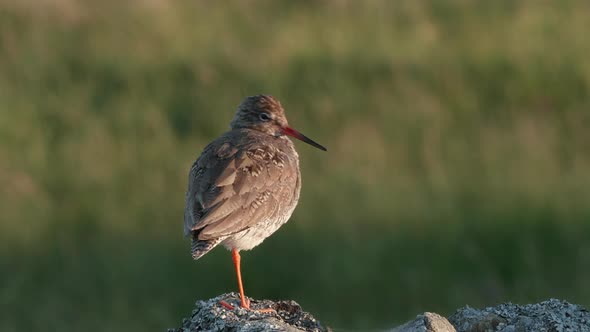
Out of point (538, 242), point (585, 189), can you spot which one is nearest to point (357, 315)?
point (538, 242)

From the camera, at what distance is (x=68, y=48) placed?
46.8ft

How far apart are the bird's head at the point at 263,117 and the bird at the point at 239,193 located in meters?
0.34

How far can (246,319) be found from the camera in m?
5.98

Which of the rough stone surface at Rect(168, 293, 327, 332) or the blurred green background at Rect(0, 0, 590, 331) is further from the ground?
the blurred green background at Rect(0, 0, 590, 331)

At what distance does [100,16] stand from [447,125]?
15.4 feet

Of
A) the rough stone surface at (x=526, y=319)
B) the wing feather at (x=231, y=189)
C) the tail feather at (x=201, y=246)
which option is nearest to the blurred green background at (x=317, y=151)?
the wing feather at (x=231, y=189)

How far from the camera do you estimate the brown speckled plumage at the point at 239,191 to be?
712cm

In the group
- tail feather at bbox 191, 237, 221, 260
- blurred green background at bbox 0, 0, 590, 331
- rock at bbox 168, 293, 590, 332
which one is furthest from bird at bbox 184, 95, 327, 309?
blurred green background at bbox 0, 0, 590, 331

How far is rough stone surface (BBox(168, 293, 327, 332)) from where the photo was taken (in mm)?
5742

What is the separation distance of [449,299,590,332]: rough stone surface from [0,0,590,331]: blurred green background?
14.4ft

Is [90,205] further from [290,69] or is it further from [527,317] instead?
[527,317]

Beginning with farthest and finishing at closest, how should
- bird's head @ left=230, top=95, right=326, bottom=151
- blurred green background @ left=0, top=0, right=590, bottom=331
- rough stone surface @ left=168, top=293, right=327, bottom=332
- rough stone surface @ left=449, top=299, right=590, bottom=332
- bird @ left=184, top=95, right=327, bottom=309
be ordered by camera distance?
blurred green background @ left=0, top=0, right=590, bottom=331, bird's head @ left=230, top=95, right=326, bottom=151, bird @ left=184, top=95, right=327, bottom=309, rough stone surface @ left=449, top=299, right=590, bottom=332, rough stone surface @ left=168, top=293, right=327, bottom=332

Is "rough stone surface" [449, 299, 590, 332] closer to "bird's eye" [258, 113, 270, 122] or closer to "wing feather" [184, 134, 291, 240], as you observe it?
"wing feather" [184, 134, 291, 240]

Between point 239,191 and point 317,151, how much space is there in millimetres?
5295
